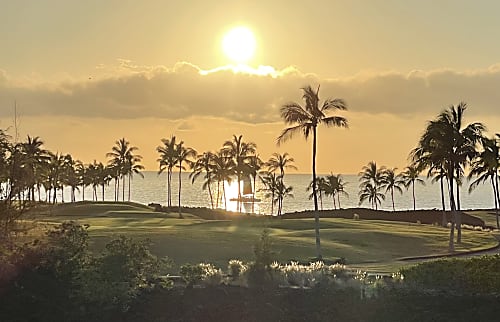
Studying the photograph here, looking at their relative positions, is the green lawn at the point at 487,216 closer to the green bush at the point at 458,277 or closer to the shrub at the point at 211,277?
the green bush at the point at 458,277

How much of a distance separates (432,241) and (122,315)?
3534 cm

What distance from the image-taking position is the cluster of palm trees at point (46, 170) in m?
23.1

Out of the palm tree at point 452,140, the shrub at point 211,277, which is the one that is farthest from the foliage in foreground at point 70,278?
the palm tree at point 452,140

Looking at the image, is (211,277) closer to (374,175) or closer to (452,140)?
(452,140)

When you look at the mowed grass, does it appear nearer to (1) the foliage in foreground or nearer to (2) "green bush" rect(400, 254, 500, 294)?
(1) the foliage in foreground

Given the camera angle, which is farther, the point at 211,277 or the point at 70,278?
the point at 211,277

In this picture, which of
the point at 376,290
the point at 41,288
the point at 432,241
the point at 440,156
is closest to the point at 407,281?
the point at 376,290

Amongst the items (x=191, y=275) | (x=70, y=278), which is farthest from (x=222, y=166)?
(x=70, y=278)

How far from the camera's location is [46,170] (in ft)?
260

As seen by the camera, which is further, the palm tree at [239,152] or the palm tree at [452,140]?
the palm tree at [239,152]

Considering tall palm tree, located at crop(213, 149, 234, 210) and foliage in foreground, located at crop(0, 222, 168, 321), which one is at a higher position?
tall palm tree, located at crop(213, 149, 234, 210)

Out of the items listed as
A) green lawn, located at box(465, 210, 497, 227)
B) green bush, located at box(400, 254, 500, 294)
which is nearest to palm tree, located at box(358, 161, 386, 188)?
green lawn, located at box(465, 210, 497, 227)

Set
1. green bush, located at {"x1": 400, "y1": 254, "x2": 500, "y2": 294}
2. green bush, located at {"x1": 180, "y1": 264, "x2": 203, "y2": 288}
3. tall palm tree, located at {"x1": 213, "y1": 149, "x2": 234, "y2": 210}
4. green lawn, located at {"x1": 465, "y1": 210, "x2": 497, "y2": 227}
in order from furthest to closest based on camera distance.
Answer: tall palm tree, located at {"x1": 213, "y1": 149, "x2": 234, "y2": 210}
green lawn, located at {"x1": 465, "y1": 210, "x2": 497, "y2": 227}
green bush, located at {"x1": 180, "y1": 264, "x2": 203, "y2": 288}
green bush, located at {"x1": 400, "y1": 254, "x2": 500, "y2": 294}

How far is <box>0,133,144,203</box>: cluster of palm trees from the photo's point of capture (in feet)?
75.7
